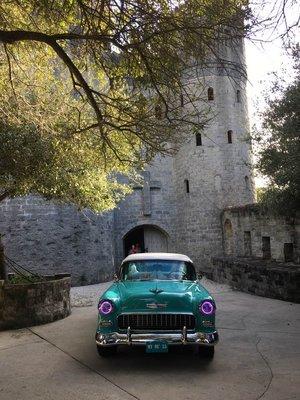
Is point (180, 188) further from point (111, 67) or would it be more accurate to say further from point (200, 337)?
point (200, 337)

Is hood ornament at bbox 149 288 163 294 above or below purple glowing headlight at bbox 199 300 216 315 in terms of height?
above

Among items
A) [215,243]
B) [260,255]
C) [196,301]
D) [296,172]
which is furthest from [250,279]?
[215,243]

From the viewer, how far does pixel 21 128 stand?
29.7 feet

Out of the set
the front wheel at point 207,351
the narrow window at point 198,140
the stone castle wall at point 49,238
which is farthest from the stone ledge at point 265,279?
the narrow window at point 198,140

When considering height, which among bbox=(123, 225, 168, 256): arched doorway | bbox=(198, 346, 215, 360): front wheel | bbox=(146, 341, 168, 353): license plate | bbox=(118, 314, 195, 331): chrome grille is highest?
bbox=(123, 225, 168, 256): arched doorway

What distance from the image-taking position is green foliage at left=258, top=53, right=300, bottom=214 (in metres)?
13.3

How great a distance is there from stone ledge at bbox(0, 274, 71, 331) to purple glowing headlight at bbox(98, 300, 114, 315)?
374 cm

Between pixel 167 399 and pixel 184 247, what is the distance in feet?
70.9

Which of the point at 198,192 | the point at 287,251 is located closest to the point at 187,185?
the point at 198,192

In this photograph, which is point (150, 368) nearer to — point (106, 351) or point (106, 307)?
point (106, 351)

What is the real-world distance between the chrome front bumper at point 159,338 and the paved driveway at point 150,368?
1.17 feet

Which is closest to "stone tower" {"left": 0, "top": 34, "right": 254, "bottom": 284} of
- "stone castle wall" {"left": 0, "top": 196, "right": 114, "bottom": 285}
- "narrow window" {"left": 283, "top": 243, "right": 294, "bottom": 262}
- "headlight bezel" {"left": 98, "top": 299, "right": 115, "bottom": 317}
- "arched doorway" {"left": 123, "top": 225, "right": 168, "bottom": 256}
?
"arched doorway" {"left": 123, "top": 225, "right": 168, "bottom": 256}

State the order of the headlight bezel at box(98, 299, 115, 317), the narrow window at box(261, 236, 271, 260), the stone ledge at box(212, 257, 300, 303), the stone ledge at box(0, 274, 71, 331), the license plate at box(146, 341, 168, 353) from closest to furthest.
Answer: the license plate at box(146, 341, 168, 353) → the headlight bezel at box(98, 299, 115, 317) → the stone ledge at box(0, 274, 71, 331) → the stone ledge at box(212, 257, 300, 303) → the narrow window at box(261, 236, 271, 260)

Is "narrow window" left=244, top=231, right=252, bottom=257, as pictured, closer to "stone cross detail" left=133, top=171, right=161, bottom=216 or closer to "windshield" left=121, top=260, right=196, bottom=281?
"stone cross detail" left=133, top=171, right=161, bottom=216
